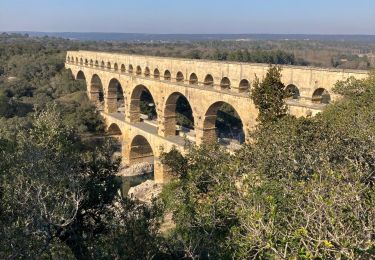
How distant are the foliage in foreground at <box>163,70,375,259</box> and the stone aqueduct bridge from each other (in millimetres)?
6238

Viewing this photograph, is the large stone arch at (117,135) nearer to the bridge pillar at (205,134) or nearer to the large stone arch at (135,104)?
the large stone arch at (135,104)

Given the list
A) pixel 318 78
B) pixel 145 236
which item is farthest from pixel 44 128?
pixel 318 78

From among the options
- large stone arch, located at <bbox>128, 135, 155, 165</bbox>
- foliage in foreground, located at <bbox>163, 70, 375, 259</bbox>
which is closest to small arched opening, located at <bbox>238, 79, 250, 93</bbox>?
large stone arch, located at <bbox>128, 135, 155, 165</bbox>

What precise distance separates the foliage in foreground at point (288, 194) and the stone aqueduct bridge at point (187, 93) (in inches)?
246

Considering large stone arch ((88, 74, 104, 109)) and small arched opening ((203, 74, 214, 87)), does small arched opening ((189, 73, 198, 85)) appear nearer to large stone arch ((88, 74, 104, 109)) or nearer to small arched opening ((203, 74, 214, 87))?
small arched opening ((203, 74, 214, 87))

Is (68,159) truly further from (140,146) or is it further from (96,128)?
(96,128)

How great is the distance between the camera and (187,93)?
2628 cm

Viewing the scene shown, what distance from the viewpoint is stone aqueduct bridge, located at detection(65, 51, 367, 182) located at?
21.6 m

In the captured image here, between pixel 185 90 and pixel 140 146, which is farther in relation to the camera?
pixel 140 146

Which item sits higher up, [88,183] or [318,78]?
[318,78]

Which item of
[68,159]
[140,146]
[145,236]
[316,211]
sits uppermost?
[316,211]

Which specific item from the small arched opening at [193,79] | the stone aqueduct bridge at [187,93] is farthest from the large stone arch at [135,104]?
the small arched opening at [193,79]

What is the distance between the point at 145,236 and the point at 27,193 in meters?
2.62

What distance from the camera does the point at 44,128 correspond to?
12758mm
